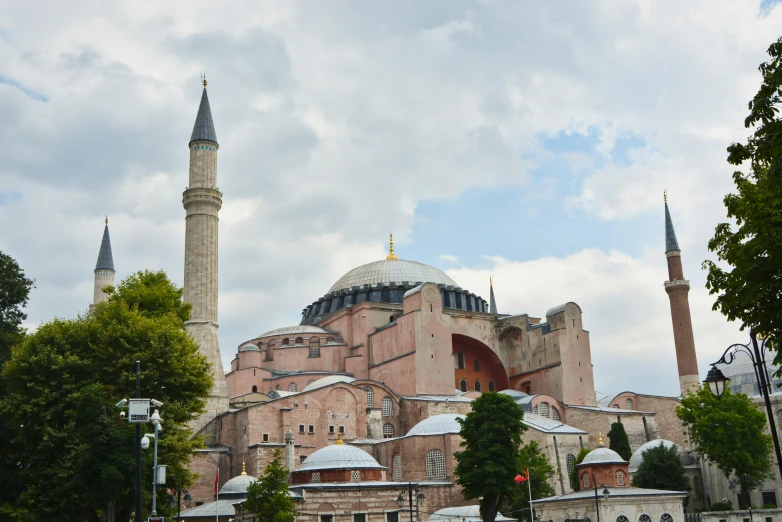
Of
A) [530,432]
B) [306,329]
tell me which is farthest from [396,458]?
[306,329]

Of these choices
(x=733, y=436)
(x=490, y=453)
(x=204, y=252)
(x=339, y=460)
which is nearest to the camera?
(x=490, y=453)

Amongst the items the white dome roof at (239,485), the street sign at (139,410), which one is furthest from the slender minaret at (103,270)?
the street sign at (139,410)

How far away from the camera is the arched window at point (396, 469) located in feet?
120

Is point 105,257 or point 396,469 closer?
point 396,469

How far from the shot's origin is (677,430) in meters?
45.4

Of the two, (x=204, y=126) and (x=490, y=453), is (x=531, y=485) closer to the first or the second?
(x=490, y=453)

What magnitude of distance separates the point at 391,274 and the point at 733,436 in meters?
23.3

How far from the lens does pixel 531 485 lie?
33875mm

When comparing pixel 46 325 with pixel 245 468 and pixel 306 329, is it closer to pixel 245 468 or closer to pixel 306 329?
pixel 245 468

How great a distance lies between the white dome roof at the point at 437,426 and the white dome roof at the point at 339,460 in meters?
4.03

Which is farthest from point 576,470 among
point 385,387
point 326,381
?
point 326,381

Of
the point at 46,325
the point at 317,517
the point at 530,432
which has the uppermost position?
the point at 46,325

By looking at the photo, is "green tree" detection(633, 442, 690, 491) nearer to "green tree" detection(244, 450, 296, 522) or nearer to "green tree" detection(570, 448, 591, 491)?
"green tree" detection(570, 448, 591, 491)

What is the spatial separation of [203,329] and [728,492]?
78.5 ft
